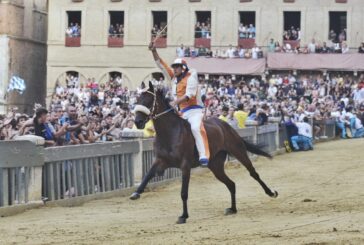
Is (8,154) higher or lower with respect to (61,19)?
lower

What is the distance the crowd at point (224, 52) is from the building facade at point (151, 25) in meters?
1.13

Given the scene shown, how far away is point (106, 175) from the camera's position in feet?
54.4

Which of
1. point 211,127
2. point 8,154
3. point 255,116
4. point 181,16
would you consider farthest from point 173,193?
point 181,16

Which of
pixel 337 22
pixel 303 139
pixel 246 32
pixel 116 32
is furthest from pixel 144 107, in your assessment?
pixel 116 32

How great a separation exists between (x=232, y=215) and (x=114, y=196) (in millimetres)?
3741

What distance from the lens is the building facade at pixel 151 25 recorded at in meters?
54.4

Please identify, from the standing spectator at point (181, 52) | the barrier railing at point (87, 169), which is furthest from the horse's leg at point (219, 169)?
the standing spectator at point (181, 52)

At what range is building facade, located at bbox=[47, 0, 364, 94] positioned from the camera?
54438mm

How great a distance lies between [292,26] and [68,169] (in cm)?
4218

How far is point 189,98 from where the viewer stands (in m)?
13.7

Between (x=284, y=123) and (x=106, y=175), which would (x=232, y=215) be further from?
(x=284, y=123)

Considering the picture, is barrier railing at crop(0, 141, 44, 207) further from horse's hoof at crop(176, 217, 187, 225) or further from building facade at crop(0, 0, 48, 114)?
building facade at crop(0, 0, 48, 114)

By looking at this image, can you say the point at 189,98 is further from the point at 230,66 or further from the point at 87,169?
the point at 230,66

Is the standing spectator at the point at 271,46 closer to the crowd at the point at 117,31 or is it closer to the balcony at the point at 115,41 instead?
the balcony at the point at 115,41
